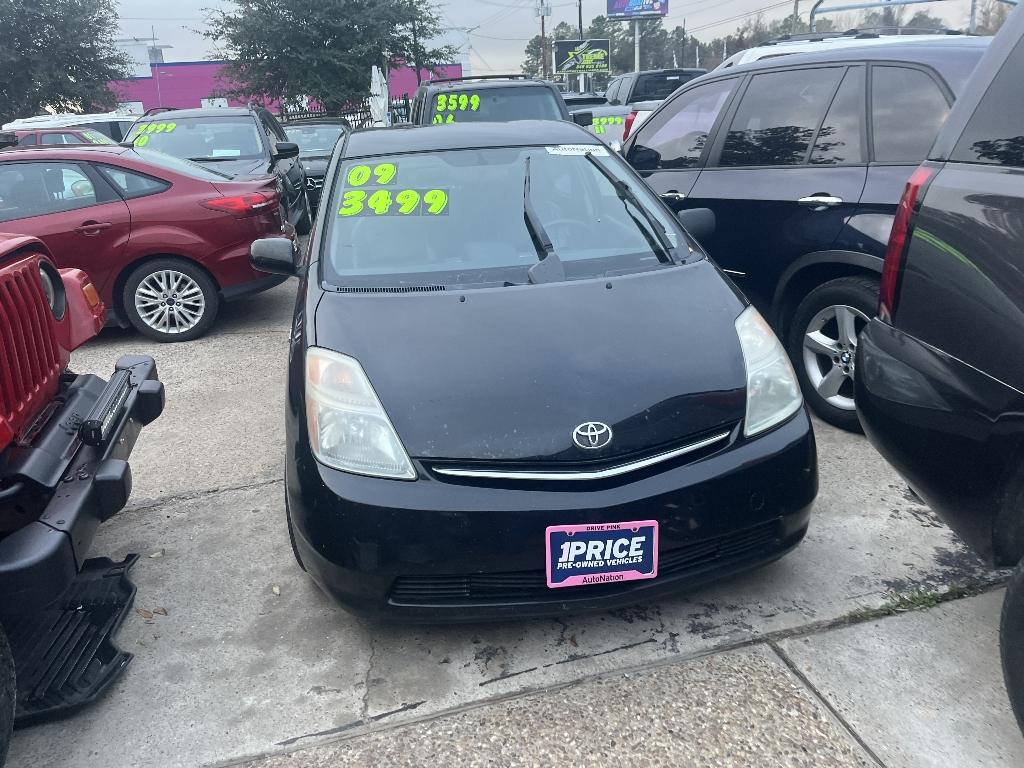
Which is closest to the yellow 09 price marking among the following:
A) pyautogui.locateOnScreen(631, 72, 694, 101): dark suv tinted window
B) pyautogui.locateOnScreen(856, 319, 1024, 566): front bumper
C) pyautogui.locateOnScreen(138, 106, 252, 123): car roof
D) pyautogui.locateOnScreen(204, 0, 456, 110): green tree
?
pyautogui.locateOnScreen(138, 106, 252, 123): car roof

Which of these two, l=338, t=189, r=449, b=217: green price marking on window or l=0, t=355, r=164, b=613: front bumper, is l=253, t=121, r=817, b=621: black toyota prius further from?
l=0, t=355, r=164, b=613: front bumper

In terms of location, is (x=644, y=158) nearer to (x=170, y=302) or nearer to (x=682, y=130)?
(x=682, y=130)

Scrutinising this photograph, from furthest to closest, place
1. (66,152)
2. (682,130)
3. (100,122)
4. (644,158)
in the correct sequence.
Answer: (100,122) → (66,152) → (644,158) → (682,130)

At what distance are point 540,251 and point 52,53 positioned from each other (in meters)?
28.8

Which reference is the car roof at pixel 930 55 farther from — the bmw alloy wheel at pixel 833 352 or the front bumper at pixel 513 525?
the front bumper at pixel 513 525

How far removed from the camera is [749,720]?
239cm

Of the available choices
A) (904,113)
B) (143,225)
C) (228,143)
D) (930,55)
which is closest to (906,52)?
(930,55)

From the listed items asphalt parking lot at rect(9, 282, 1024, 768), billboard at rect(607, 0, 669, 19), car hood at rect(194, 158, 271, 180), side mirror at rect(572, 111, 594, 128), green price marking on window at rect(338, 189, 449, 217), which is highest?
billboard at rect(607, 0, 669, 19)

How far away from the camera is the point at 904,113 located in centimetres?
391

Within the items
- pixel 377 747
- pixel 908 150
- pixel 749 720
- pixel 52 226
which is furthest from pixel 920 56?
pixel 52 226

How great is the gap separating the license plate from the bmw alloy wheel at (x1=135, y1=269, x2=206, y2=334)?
195 inches

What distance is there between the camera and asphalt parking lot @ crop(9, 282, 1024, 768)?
2.39 m

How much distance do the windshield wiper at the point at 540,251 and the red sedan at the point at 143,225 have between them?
354 centimetres

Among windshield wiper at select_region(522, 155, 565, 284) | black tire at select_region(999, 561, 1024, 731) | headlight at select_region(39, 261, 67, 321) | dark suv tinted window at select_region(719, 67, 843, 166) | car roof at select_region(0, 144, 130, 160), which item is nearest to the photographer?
black tire at select_region(999, 561, 1024, 731)
